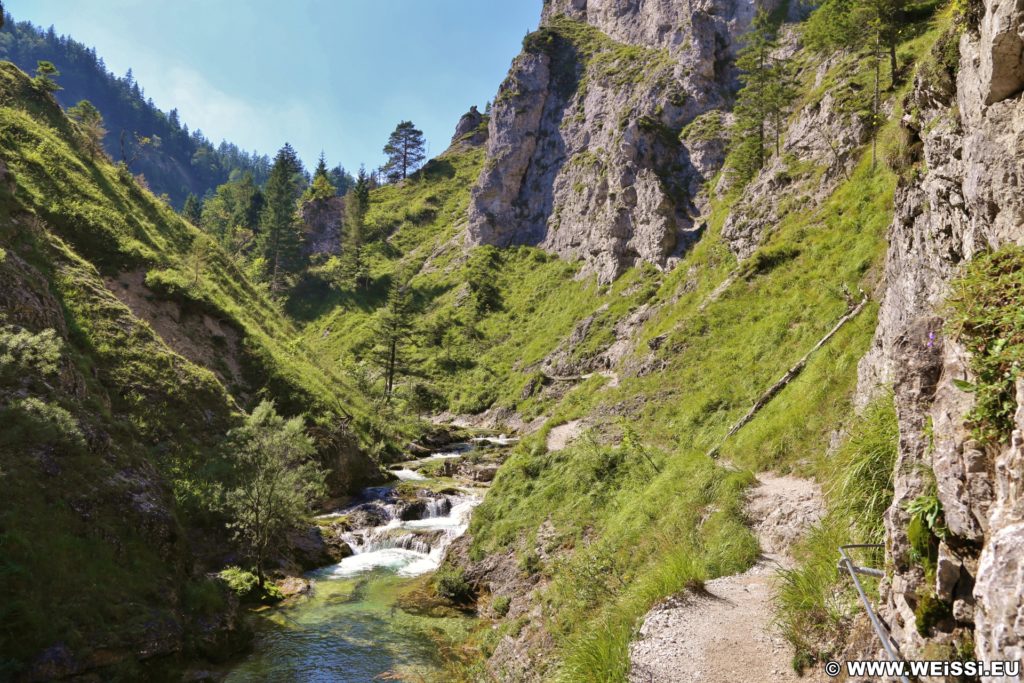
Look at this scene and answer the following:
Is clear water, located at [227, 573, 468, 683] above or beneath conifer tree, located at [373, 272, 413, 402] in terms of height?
beneath

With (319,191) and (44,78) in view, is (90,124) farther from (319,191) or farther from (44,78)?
(319,191)

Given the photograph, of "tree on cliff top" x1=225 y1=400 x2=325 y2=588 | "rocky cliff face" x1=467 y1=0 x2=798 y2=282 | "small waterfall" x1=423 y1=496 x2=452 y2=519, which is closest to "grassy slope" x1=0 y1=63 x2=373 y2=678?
"tree on cliff top" x1=225 y1=400 x2=325 y2=588

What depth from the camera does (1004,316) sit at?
512cm

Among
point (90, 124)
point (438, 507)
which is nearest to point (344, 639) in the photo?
point (438, 507)

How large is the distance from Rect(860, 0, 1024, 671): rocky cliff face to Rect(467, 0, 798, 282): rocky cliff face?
141 feet

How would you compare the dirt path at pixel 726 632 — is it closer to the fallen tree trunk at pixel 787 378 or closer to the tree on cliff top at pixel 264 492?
the fallen tree trunk at pixel 787 378

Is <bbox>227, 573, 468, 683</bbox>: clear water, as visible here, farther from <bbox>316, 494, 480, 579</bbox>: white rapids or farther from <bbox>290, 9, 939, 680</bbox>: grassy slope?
<bbox>290, 9, 939, 680</bbox>: grassy slope

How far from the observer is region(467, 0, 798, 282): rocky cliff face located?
58.8m

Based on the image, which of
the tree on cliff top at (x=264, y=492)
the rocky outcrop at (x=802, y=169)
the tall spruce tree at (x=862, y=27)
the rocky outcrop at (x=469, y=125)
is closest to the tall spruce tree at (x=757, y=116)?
the rocky outcrop at (x=802, y=169)

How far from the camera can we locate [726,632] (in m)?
8.07

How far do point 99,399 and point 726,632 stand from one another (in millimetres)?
25934

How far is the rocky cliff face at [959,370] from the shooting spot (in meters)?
4.49

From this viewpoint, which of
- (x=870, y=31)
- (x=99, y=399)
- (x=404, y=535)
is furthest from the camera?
(x=870, y=31)

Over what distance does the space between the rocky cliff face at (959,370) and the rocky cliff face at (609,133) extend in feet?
141
